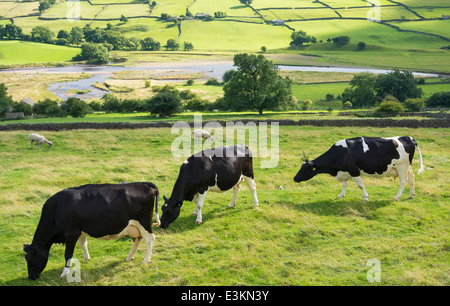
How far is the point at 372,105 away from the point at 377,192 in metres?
50.8

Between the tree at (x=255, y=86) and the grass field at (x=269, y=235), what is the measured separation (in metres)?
27.9

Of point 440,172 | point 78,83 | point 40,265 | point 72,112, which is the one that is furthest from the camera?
point 78,83

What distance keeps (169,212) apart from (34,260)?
4064 mm

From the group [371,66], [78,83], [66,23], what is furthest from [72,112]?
[66,23]

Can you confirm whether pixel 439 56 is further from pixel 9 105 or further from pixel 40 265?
pixel 40 265

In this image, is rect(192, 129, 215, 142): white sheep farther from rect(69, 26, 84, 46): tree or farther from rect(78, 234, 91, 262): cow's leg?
rect(69, 26, 84, 46): tree

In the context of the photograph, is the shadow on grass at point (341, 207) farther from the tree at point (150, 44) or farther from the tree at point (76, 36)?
the tree at point (76, 36)

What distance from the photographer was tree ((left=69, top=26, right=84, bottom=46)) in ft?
531

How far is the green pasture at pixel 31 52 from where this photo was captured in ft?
441

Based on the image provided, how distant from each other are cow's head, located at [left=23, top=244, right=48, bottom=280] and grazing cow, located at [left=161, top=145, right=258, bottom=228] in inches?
146

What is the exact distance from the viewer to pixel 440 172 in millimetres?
19094

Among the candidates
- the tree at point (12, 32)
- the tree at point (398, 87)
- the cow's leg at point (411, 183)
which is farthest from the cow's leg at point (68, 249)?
the tree at point (12, 32)

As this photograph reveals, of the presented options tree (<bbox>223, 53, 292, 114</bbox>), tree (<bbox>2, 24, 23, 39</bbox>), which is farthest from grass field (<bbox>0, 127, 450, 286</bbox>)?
tree (<bbox>2, 24, 23, 39</bbox>)
